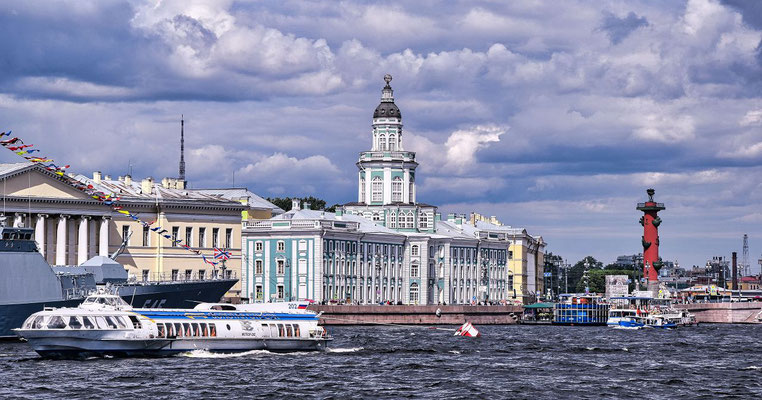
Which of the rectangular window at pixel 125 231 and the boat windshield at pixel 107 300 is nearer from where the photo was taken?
the boat windshield at pixel 107 300

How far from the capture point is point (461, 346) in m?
72.1

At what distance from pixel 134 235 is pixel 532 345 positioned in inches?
1655

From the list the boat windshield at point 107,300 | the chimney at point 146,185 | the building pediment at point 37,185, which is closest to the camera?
the boat windshield at point 107,300

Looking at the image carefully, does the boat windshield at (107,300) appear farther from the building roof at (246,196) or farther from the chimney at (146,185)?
the building roof at (246,196)

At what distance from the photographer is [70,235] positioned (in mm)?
104625

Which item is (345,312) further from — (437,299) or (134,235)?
(437,299)

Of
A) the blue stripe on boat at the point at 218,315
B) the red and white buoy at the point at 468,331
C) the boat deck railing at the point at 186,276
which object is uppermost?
the boat deck railing at the point at 186,276

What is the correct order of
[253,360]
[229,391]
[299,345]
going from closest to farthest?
1. [229,391]
2. [253,360]
3. [299,345]

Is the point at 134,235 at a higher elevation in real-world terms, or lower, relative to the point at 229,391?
higher

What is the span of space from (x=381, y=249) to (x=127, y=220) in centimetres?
3108

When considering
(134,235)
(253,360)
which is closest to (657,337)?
(134,235)

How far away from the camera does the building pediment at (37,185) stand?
99562 millimetres

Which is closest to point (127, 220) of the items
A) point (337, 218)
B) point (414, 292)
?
point (337, 218)

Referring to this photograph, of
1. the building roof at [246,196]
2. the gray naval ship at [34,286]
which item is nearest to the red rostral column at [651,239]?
the building roof at [246,196]
